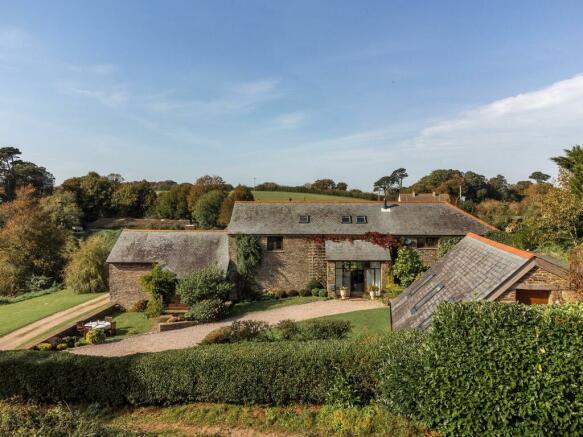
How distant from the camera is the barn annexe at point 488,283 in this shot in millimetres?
9273

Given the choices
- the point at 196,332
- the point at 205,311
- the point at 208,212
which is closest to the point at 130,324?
the point at 205,311

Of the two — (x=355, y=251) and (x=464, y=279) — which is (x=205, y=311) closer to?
(x=355, y=251)

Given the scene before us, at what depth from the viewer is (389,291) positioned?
24.1 metres

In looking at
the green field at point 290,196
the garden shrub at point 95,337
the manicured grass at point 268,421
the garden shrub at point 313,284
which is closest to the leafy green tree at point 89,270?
the garden shrub at point 95,337

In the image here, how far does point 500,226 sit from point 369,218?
21128 mm

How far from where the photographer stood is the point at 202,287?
2122 centimetres

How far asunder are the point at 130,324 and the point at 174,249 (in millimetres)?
6203

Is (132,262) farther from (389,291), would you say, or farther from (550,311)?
(550,311)

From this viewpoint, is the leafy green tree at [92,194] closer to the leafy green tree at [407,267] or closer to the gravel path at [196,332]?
the gravel path at [196,332]

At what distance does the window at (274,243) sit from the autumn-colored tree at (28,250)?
23.7m

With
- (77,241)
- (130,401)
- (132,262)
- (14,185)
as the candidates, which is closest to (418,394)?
(130,401)

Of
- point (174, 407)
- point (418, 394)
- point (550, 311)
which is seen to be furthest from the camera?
point (174, 407)

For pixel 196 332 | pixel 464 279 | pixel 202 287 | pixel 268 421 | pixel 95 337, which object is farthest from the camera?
pixel 202 287

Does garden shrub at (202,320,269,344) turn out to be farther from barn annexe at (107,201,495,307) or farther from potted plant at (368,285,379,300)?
potted plant at (368,285,379,300)
